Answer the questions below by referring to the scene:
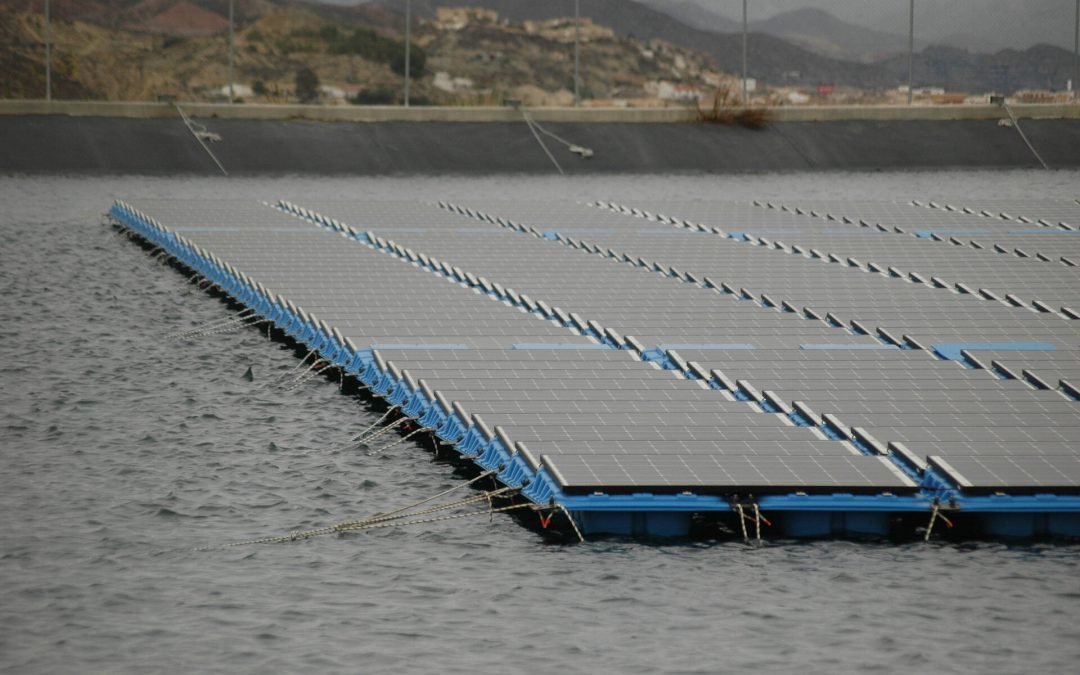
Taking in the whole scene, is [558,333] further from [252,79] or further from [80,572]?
[252,79]

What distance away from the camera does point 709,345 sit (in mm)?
38562

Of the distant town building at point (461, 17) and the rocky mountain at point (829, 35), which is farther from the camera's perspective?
the rocky mountain at point (829, 35)

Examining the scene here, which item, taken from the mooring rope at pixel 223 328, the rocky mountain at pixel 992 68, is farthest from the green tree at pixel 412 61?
the mooring rope at pixel 223 328

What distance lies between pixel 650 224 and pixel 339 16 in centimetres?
7951

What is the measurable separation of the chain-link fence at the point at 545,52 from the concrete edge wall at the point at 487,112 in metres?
4.84

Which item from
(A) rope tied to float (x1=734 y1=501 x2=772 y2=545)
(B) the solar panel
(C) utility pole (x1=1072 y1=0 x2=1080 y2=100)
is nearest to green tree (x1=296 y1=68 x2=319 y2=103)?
(C) utility pole (x1=1072 y1=0 x2=1080 y2=100)

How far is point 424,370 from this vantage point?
36.3 m

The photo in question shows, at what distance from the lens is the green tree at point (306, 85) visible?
126 meters

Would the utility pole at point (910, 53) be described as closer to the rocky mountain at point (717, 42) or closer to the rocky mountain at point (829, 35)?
the rocky mountain at point (717, 42)

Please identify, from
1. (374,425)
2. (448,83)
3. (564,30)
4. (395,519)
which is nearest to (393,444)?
(374,425)

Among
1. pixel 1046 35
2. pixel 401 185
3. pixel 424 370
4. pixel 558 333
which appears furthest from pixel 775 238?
pixel 1046 35

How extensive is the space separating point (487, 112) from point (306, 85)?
31.5 meters

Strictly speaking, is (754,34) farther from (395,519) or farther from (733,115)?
(395,519)

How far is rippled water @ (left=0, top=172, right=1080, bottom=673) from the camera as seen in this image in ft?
74.6
